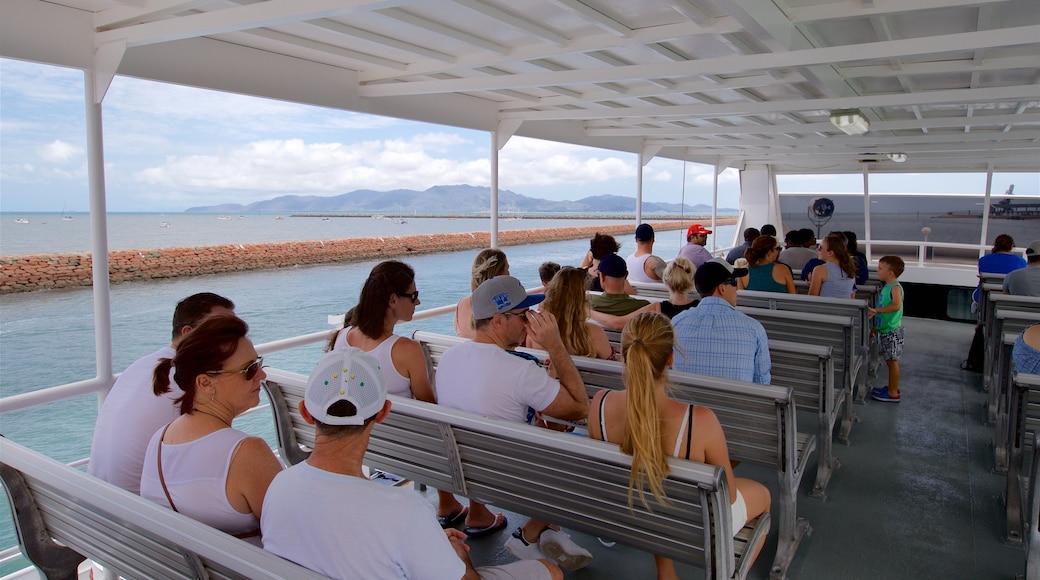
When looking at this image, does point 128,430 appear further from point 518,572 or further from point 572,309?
point 572,309

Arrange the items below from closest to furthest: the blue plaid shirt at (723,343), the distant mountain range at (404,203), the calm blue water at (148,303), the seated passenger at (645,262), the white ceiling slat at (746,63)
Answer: the blue plaid shirt at (723,343), the white ceiling slat at (746,63), the seated passenger at (645,262), the calm blue water at (148,303), the distant mountain range at (404,203)

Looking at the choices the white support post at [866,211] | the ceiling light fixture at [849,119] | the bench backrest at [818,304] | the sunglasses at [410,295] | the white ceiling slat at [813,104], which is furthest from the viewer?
the white support post at [866,211]

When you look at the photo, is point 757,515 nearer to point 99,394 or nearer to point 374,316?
point 374,316

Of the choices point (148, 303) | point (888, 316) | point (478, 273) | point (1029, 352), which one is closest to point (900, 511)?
point (1029, 352)

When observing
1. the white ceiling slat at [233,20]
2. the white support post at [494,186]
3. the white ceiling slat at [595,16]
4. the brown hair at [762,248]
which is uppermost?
the white ceiling slat at [595,16]

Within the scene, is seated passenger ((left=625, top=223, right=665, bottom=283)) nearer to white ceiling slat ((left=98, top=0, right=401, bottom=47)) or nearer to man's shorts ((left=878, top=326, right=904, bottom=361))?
man's shorts ((left=878, top=326, right=904, bottom=361))

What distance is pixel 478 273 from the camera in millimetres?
3867

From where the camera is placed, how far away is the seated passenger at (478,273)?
3692 millimetres

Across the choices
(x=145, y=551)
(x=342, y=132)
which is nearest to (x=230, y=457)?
(x=145, y=551)

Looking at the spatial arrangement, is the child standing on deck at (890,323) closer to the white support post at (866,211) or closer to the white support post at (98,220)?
the white support post at (98,220)

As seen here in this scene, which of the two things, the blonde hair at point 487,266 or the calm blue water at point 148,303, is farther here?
the calm blue water at point 148,303

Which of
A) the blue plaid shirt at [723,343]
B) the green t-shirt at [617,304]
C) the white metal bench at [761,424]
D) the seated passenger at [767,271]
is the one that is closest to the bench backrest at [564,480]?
the white metal bench at [761,424]

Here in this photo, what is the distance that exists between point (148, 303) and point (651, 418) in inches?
886

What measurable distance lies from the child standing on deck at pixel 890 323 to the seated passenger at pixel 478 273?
125 inches
